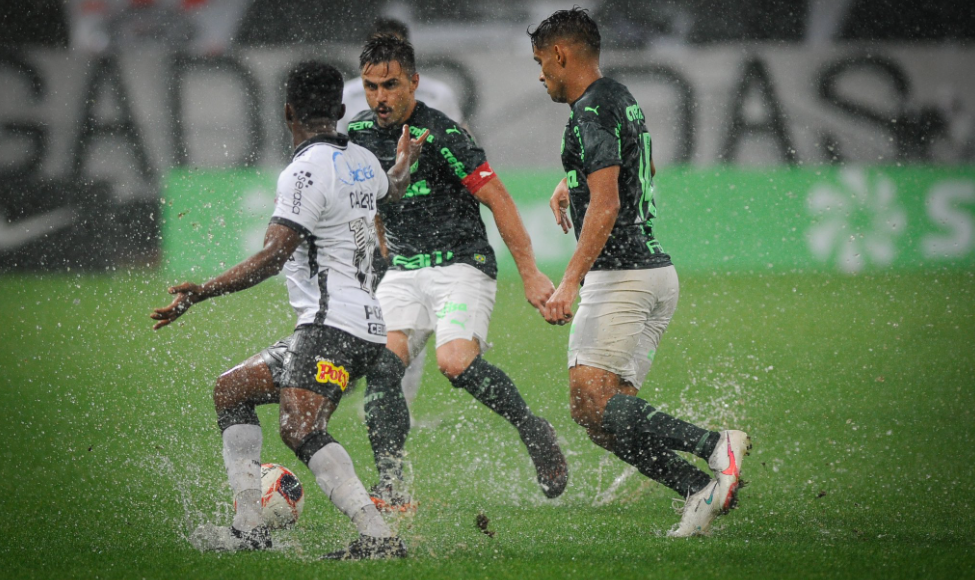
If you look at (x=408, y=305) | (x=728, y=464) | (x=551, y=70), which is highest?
(x=551, y=70)

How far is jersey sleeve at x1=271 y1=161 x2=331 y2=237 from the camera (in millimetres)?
3756

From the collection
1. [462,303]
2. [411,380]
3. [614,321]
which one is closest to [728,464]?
[614,321]

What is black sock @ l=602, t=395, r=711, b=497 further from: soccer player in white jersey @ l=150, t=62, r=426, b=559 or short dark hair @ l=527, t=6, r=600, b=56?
short dark hair @ l=527, t=6, r=600, b=56

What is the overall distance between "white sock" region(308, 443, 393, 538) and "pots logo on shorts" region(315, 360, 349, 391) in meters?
0.25

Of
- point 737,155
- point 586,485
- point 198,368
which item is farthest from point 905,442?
point 737,155

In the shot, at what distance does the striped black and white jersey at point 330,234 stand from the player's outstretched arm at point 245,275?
0.06 m

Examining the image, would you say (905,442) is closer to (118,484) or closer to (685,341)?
(685,341)

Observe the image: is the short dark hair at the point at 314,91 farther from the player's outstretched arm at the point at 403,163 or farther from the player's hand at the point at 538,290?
the player's hand at the point at 538,290

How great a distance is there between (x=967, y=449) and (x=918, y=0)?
12323mm

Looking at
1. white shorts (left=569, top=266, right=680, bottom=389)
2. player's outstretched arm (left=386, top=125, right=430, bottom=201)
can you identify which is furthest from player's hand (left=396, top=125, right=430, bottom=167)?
white shorts (left=569, top=266, right=680, bottom=389)

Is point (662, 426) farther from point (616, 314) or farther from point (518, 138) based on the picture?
point (518, 138)

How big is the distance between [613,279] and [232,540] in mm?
1856

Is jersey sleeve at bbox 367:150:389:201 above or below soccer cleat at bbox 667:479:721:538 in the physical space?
above

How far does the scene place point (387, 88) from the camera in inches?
199
